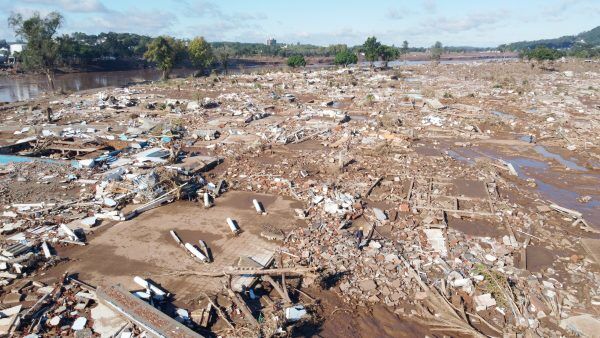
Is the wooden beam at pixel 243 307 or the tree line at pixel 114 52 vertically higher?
the tree line at pixel 114 52

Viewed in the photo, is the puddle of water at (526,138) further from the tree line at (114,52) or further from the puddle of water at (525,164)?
the tree line at (114,52)

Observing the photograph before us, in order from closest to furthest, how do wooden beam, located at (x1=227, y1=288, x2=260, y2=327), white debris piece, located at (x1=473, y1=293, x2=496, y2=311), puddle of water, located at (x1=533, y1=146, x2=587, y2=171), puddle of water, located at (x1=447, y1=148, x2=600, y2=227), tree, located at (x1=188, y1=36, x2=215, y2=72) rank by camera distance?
wooden beam, located at (x1=227, y1=288, x2=260, y2=327), white debris piece, located at (x1=473, y1=293, x2=496, y2=311), puddle of water, located at (x1=447, y1=148, x2=600, y2=227), puddle of water, located at (x1=533, y1=146, x2=587, y2=171), tree, located at (x1=188, y1=36, x2=215, y2=72)

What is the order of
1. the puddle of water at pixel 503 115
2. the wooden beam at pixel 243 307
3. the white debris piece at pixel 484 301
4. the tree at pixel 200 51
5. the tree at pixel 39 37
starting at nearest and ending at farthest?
the wooden beam at pixel 243 307 < the white debris piece at pixel 484 301 < the puddle of water at pixel 503 115 < the tree at pixel 39 37 < the tree at pixel 200 51

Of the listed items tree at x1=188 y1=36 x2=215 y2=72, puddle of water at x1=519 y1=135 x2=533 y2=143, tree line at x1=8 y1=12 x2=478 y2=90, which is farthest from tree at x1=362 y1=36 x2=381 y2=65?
puddle of water at x1=519 y1=135 x2=533 y2=143

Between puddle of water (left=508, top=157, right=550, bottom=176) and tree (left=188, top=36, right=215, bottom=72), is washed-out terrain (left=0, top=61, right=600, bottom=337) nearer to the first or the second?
puddle of water (left=508, top=157, right=550, bottom=176)

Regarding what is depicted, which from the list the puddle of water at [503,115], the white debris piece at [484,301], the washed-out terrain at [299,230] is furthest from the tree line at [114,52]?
the white debris piece at [484,301]

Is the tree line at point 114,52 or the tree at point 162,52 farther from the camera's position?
the tree at point 162,52

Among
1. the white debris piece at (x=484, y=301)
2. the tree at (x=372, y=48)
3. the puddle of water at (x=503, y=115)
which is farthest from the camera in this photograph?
the tree at (x=372, y=48)

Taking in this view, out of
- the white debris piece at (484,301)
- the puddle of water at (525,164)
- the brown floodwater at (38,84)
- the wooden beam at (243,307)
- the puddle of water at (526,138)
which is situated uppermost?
the brown floodwater at (38,84)
